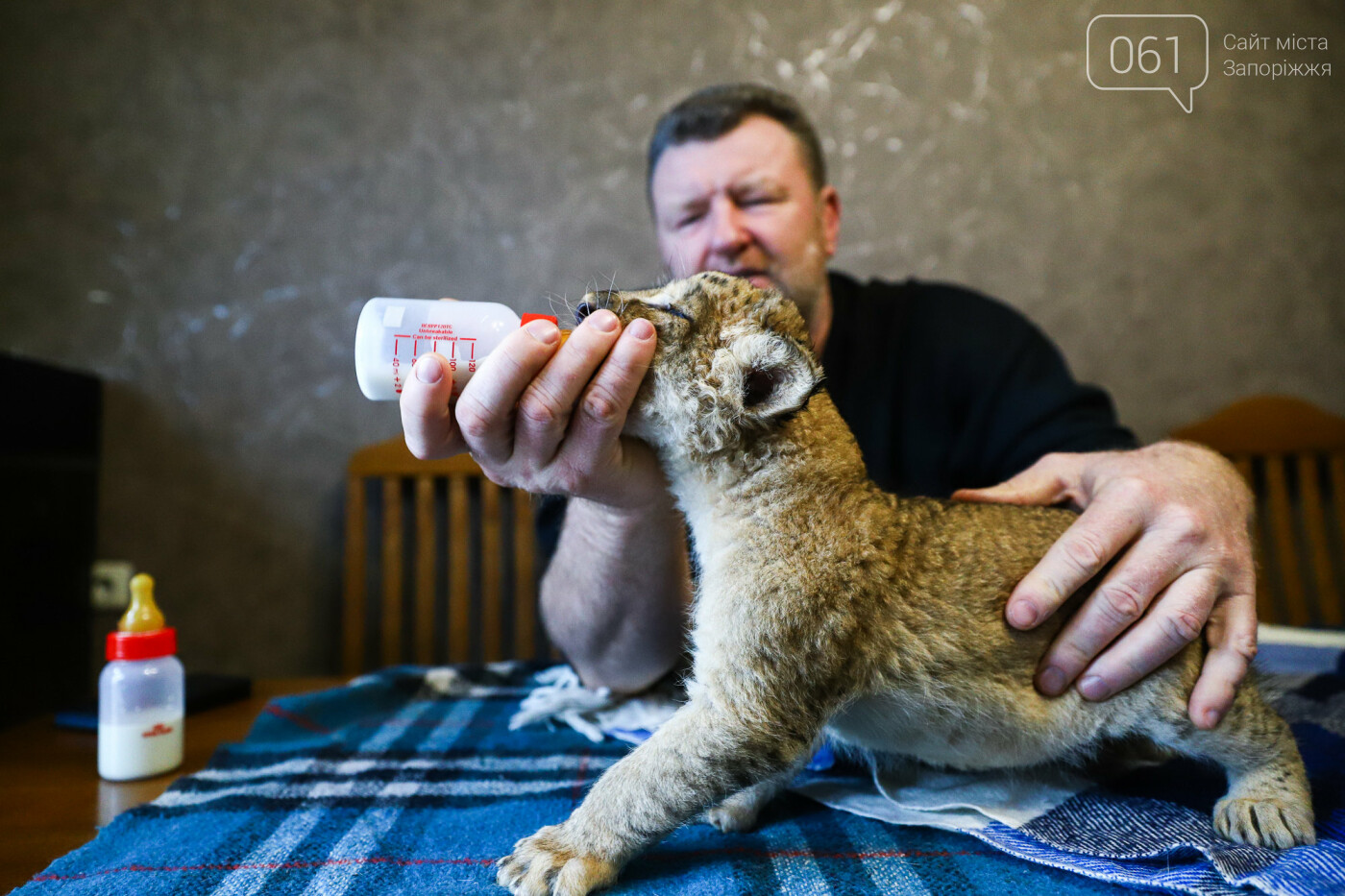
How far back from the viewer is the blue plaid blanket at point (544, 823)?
2.96ft

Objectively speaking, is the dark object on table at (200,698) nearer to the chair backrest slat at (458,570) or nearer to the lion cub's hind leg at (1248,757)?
the chair backrest slat at (458,570)

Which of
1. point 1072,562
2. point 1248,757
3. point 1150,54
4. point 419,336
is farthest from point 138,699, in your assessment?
A: point 1150,54

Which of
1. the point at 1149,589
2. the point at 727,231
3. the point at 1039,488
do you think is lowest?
the point at 1149,589

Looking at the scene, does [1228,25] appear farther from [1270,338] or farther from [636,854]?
[636,854]

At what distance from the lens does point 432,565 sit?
9.29ft

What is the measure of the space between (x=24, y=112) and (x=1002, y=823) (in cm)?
370

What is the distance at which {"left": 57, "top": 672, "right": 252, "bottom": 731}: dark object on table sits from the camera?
1595 mm

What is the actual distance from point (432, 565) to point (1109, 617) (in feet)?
7.53

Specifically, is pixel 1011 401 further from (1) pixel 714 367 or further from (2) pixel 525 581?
(2) pixel 525 581

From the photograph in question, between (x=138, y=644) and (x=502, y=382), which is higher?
(x=502, y=382)

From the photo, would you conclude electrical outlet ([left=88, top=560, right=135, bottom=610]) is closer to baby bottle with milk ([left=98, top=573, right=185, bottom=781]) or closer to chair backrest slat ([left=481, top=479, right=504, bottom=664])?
chair backrest slat ([left=481, top=479, right=504, bottom=664])

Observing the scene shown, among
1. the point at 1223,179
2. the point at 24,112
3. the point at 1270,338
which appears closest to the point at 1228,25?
the point at 1223,179

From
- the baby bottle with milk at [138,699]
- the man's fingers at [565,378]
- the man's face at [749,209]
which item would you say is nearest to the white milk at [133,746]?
the baby bottle with milk at [138,699]

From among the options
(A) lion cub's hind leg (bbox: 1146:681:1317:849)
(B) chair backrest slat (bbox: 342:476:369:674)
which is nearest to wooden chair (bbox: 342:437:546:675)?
(B) chair backrest slat (bbox: 342:476:369:674)
